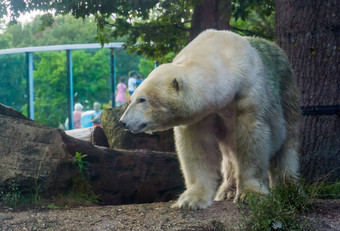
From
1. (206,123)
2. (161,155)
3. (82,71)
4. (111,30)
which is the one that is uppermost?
(111,30)

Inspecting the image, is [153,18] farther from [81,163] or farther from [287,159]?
[287,159]

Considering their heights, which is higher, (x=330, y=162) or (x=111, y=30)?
(x=111, y=30)

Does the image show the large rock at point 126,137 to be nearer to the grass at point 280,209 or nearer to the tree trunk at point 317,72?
the tree trunk at point 317,72

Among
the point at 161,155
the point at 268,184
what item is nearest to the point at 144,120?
the point at 268,184

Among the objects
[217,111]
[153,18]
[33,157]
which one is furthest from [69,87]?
[217,111]

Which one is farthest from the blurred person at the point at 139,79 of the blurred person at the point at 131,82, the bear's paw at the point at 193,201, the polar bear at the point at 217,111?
the bear's paw at the point at 193,201

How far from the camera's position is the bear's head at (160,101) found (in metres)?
3.33

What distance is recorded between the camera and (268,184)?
13.1 feet

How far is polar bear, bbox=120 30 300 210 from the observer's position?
3361mm

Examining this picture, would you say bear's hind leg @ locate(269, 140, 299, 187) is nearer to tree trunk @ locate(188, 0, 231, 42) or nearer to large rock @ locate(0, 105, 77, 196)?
tree trunk @ locate(188, 0, 231, 42)

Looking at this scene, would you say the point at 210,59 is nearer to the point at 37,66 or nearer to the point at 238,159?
the point at 238,159

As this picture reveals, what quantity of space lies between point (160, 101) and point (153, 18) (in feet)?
4.36

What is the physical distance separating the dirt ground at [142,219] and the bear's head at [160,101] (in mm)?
566

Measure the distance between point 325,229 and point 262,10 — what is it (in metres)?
3.04
